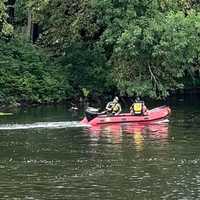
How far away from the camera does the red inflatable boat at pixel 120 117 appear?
38938mm

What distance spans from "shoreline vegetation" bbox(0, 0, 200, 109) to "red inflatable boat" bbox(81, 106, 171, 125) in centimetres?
730

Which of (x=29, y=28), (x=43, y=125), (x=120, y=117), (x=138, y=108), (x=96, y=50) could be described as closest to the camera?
(x=43, y=125)

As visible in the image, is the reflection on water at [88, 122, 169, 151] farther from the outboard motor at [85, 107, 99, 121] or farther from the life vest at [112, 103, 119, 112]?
the life vest at [112, 103, 119, 112]

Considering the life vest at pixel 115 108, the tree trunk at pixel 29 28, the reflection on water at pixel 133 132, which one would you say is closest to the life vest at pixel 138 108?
the reflection on water at pixel 133 132

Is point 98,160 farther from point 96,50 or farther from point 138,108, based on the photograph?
point 96,50

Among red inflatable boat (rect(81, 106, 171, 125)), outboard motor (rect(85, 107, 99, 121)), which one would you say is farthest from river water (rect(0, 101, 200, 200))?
outboard motor (rect(85, 107, 99, 121))

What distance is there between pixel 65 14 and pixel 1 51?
531 cm

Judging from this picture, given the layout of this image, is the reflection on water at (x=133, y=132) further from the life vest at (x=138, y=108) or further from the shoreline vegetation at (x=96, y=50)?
the shoreline vegetation at (x=96, y=50)

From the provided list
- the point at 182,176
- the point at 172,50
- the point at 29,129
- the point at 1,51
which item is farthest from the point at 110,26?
the point at 182,176

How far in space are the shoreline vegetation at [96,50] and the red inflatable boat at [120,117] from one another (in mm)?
7298

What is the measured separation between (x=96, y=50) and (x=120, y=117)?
52.6 feet

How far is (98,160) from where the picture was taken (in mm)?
26156

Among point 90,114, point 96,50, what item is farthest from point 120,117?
point 96,50

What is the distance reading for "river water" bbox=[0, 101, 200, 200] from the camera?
824 inches
